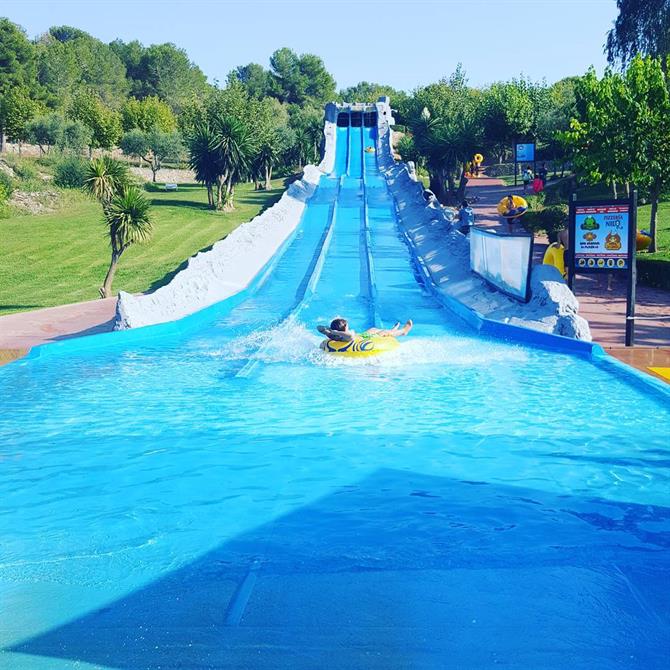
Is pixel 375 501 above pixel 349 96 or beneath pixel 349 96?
beneath

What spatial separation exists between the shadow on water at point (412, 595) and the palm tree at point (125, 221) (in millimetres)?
15364

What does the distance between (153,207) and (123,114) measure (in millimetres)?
37714

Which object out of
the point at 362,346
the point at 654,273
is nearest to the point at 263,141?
the point at 654,273

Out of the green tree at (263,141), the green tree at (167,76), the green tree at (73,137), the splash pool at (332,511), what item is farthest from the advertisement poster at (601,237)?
the green tree at (167,76)

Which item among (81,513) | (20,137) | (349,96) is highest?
(349,96)

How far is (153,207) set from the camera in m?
38.4

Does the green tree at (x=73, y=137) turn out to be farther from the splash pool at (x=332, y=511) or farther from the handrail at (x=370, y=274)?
the splash pool at (x=332, y=511)

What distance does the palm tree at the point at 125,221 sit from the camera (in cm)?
2080

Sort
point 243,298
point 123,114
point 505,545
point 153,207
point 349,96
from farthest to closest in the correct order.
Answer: point 349,96 < point 123,114 < point 153,207 < point 243,298 < point 505,545

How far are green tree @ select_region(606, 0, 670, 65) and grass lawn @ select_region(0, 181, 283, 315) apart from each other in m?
16.9

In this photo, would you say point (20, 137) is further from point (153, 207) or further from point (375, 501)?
point (375, 501)

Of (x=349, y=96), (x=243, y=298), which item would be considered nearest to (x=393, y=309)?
(x=243, y=298)

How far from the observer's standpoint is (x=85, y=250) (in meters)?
29.7

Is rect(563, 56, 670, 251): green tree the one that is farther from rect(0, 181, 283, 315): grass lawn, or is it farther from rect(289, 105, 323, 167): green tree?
rect(289, 105, 323, 167): green tree
